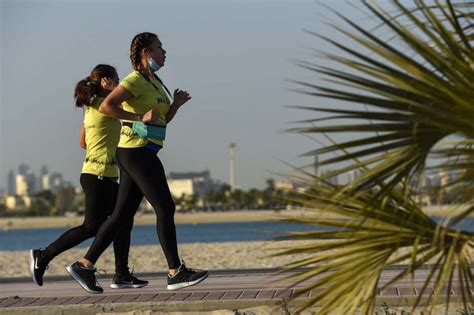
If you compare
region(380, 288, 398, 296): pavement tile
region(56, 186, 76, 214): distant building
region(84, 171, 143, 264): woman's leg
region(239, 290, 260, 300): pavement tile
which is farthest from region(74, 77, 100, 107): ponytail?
region(56, 186, 76, 214): distant building

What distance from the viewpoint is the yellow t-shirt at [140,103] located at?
681 cm

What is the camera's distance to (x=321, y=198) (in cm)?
408

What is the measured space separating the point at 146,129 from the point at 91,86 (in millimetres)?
904

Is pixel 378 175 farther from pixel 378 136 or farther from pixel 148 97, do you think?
pixel 148 97

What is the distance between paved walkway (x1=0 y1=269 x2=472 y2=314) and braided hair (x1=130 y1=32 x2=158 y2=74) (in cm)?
156

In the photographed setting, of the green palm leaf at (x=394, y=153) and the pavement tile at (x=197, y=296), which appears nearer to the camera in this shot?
the green palm leaf at (x=394, y=153)

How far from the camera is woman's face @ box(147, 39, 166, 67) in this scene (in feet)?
22.7

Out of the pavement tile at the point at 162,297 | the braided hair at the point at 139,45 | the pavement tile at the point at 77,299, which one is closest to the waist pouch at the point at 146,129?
the braided hair at the point at 139,45

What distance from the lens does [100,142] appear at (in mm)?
7391

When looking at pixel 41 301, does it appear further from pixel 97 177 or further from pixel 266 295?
pixel 266 295

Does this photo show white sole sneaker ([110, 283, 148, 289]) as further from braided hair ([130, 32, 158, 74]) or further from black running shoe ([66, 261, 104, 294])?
braided hair ([130, 32, 158, 74])

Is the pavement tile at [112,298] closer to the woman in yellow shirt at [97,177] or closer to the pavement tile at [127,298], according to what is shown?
the pavement tile at [127,298]

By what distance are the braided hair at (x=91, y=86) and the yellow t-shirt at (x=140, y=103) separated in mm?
605

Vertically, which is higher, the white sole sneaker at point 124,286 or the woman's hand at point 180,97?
the woman's hand at point 180,97
